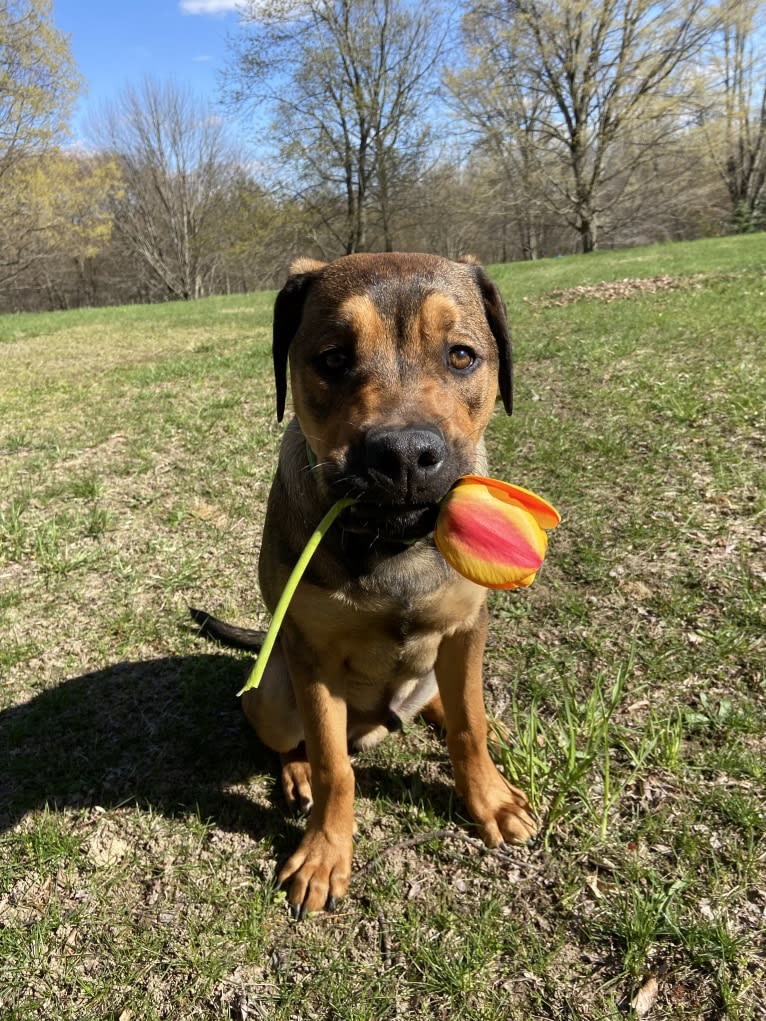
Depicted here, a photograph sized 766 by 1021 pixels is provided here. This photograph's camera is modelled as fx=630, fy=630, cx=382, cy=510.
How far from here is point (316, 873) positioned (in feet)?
7.56

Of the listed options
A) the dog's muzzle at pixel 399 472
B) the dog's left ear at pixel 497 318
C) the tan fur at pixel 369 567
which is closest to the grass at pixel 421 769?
the tan fur at pixel 369 567

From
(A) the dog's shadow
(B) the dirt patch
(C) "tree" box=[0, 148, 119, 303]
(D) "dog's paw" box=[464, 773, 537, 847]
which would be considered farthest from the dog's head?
(C) "tree" box=[0, 148, 119, 303]

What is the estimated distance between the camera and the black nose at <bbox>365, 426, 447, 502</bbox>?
5.58ft

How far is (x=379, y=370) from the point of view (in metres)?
2.09

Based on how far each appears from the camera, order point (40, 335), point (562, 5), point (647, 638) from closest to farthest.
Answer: point (647, 638) < point (40, 335) < point (562, 5)

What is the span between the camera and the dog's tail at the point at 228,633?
346cm

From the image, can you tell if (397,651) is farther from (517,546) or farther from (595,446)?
(595,446)

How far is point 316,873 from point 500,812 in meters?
0.74

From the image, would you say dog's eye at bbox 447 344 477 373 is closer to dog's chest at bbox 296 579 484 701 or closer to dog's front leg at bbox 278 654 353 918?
dog's chest at bbox 296 579 484 701

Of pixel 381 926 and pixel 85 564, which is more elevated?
pixel 85 564

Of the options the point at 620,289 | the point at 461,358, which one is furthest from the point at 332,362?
the point at 620,289

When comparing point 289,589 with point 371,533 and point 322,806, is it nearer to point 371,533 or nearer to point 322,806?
point 371,533

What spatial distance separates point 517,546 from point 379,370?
2.51ft

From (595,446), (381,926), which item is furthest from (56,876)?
(595,446)
